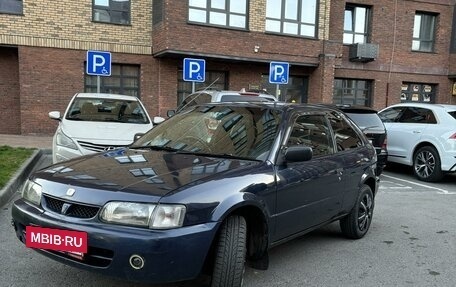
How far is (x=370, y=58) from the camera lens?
57.9ft

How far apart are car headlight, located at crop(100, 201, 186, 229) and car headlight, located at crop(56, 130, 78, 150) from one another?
13.4 ft

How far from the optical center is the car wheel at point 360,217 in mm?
4898

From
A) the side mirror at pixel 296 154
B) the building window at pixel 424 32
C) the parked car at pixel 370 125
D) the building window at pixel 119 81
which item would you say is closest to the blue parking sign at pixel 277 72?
the parked car at pixel 370 125

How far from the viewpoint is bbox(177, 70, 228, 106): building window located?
15469mm

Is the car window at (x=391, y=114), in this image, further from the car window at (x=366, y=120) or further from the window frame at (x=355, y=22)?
the window frame at (x=355, y=22)

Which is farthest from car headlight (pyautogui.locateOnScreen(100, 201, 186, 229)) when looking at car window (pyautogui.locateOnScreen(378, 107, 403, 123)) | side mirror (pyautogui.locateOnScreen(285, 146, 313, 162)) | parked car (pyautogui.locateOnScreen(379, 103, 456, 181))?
car window (pyautogui.locateOnScreen(378, 107, 403, 123))

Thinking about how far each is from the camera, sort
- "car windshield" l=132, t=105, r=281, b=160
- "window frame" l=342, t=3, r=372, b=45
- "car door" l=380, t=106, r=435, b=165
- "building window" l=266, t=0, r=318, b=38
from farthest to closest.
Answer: "window frame" l=342, t=3, r=372, b=45 < "building window" l=266, t=0, r=318, b=38 < "car door" l=380, t=106, r=435, b=165 < "car windshield" l=132, t=105, r=281, b=160

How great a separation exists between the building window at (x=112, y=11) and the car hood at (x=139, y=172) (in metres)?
12.0

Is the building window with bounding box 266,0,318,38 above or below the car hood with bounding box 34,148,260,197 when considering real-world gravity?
above

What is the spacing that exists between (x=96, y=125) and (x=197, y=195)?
497cm

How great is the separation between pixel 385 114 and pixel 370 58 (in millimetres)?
7841

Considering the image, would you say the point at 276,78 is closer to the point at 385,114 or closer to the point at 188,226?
the point at 385,114

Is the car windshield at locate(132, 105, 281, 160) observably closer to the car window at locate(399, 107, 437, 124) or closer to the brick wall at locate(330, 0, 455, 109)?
the car window at locate(399, 107, 437, 124)

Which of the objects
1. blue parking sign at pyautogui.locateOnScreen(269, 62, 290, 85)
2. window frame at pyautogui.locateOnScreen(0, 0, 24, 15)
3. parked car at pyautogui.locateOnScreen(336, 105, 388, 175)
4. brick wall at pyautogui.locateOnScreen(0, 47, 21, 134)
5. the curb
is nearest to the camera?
the curb
